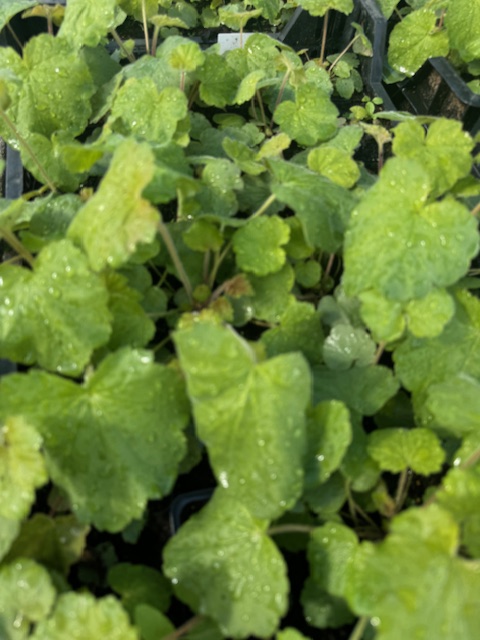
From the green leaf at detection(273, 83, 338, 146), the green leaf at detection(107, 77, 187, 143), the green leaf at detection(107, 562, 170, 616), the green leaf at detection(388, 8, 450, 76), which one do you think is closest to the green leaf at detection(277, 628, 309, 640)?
the green leaf at detection(107, 562, 170, 616)

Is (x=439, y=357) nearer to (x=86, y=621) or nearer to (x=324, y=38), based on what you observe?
(x=86, y=621)

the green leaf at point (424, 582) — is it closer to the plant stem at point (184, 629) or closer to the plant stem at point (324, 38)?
the plant stem at point (184, 629)

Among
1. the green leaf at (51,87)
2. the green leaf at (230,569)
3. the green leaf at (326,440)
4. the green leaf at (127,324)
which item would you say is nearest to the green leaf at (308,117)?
the green leaf at (51,87)

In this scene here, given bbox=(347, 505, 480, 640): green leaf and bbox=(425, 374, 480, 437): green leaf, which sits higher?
bbox=(347, 505, 480, 640): green leaf

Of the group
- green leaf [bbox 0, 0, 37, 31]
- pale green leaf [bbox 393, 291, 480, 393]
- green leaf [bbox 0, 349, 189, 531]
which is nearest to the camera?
green leaf [bbox 0, 349, 189, 531]

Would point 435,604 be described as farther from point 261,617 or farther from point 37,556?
point 37,556

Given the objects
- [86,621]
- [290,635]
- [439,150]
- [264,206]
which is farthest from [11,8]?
[290,635]

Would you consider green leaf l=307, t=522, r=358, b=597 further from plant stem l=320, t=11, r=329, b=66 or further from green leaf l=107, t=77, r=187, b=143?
plant stem l=320, t=11, r=329, b=66
